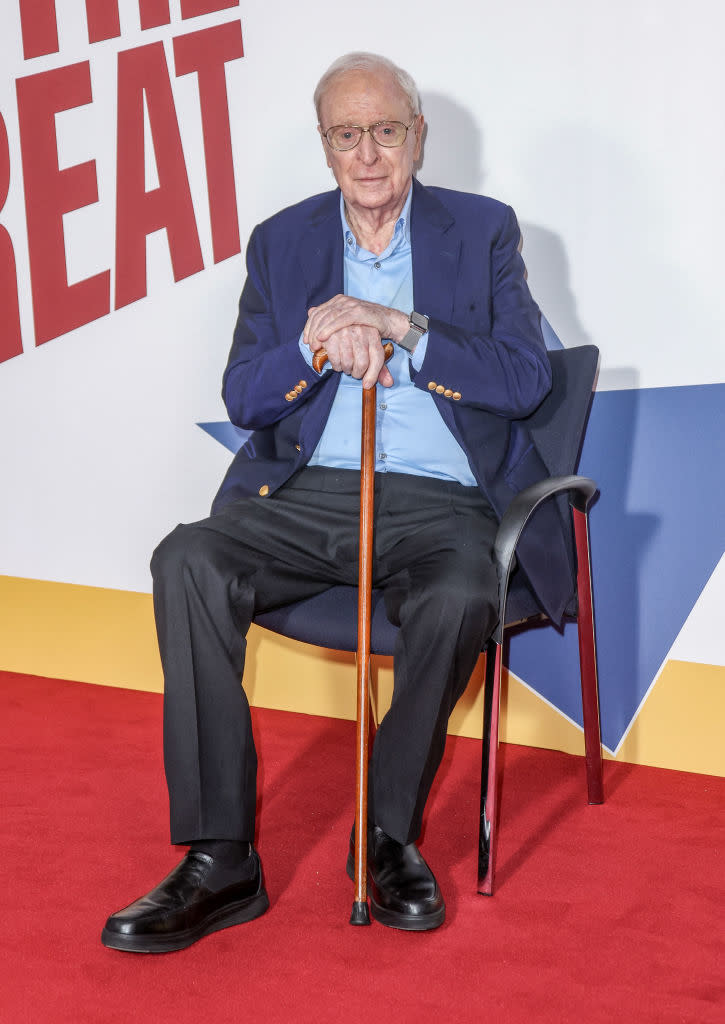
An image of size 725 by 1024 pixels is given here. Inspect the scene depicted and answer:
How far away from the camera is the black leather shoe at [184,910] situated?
1.73 metres

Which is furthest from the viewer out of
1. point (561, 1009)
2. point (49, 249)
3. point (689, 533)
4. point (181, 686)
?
point (49, 249)

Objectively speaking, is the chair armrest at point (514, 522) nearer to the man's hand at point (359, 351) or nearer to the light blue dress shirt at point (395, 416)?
the light blue dress shirt at point (395, 416)

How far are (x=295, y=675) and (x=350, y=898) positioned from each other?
3.49ft

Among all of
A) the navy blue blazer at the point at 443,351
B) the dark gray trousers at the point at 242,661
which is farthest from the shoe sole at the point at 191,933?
the navy blue blazer at the point at 443,351

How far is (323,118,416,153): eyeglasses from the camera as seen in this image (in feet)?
7.18

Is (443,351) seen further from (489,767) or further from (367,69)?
(489,767)

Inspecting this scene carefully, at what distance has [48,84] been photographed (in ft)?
9.53

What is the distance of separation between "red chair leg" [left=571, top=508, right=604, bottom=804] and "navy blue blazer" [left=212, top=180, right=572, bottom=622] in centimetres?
7

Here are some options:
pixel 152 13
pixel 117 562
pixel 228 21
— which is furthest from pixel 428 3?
pixel 117 562

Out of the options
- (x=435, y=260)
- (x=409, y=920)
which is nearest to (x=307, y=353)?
(x=435, y=260)

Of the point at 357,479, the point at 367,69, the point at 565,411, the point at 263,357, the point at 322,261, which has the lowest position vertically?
the point at 357,479

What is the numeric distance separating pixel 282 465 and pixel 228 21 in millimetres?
1219

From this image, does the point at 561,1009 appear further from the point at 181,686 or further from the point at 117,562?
the point at 117,562

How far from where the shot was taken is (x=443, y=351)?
2049 millimetres
